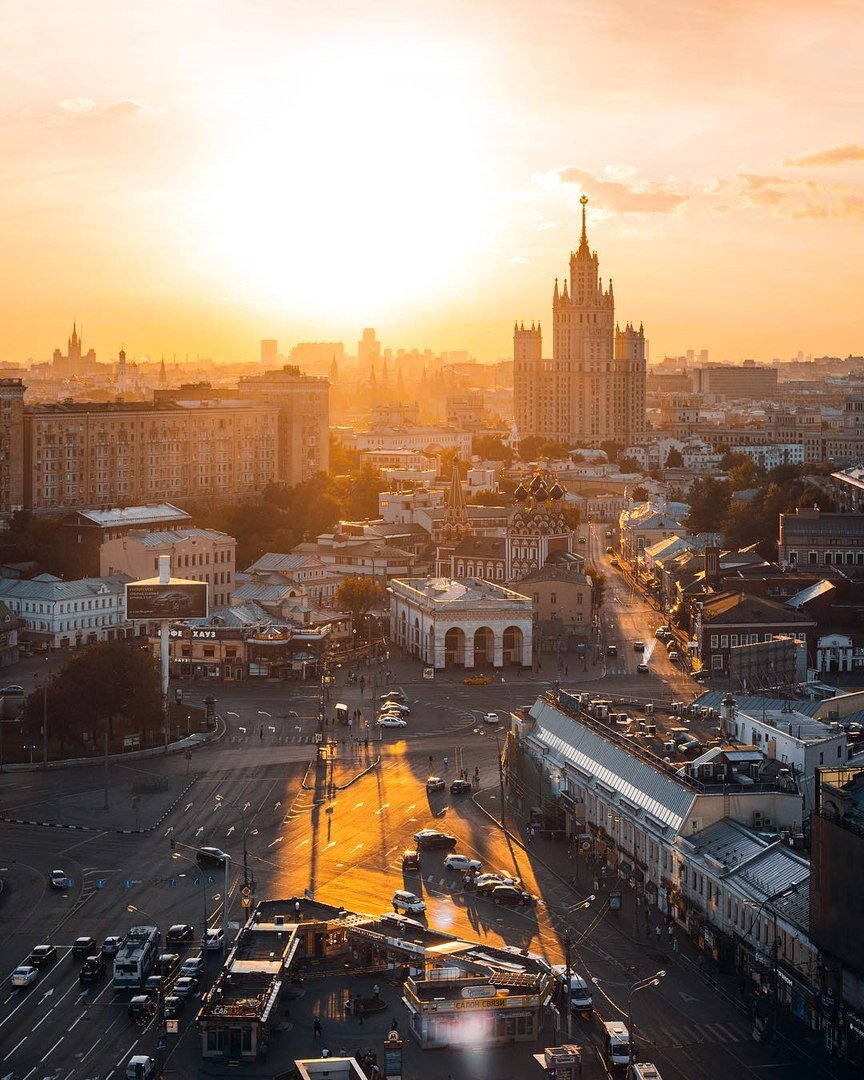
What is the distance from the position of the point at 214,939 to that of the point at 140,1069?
516 cm

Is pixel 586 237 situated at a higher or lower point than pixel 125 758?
higher

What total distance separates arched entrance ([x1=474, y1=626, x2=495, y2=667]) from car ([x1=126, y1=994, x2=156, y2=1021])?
106 feet

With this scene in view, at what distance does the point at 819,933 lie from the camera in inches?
1031

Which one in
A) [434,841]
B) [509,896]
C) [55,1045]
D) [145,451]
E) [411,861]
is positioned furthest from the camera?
[145,451]

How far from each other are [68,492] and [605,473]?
50.4 m

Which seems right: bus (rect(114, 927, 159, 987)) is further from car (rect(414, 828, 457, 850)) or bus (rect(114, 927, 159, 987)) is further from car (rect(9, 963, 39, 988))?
car (rect(414, 828, 457, 850))

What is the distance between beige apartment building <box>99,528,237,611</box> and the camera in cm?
6756

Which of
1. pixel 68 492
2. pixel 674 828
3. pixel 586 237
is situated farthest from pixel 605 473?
pixel 674 828

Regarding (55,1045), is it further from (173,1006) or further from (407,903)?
(407,903)

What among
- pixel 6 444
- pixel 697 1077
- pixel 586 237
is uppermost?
pixel 586 237

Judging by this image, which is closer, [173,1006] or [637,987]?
[173,1006]

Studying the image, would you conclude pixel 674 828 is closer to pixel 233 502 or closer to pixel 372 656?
pixel 372 656

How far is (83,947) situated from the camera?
29203 millimetres

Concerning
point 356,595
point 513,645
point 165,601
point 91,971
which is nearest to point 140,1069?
point 91,971
